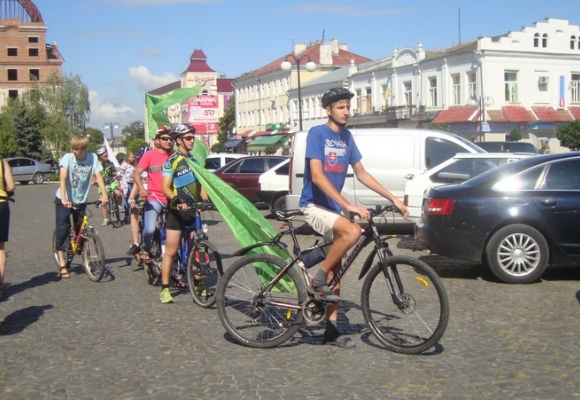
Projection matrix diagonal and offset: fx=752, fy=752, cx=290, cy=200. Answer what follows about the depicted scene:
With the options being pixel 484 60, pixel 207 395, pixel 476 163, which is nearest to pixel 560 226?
pixel 476 163

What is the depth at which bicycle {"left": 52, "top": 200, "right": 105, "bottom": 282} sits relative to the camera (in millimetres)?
9703

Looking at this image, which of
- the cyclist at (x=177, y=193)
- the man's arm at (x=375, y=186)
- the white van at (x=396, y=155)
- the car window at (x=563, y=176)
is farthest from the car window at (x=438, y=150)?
the man's arm at (x=375, y=186)

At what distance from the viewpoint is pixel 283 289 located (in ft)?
20.1

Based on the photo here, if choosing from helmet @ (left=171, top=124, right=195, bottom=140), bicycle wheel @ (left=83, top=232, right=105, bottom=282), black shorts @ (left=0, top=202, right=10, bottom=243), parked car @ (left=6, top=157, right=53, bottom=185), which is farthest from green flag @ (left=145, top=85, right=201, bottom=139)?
parked car @ (left=6, top=157, right=53, bottom=185)

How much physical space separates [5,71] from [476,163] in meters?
107

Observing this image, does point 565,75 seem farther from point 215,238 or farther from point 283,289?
point 283,289

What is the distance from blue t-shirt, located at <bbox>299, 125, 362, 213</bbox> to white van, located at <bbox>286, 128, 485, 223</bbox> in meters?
7.78

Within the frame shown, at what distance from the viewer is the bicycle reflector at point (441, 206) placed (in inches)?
370

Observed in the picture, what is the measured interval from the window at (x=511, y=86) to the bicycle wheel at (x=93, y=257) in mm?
46898

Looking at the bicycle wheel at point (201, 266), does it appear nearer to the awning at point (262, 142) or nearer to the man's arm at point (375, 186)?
the man's arm at point (375, 186)

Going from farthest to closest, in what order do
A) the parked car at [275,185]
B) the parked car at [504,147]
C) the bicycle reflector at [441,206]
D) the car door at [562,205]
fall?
the parked car at [504,147] < the parked car at [275,185] < the bicycle reflector at [441,206] < the car door at [562,205]

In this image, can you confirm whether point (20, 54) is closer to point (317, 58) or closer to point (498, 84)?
point (317, 58)

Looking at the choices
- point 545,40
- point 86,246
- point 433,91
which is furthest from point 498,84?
point 86,246

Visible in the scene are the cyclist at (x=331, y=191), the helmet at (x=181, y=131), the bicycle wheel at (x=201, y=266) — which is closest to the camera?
the cyclist at (x=331, y=191)
